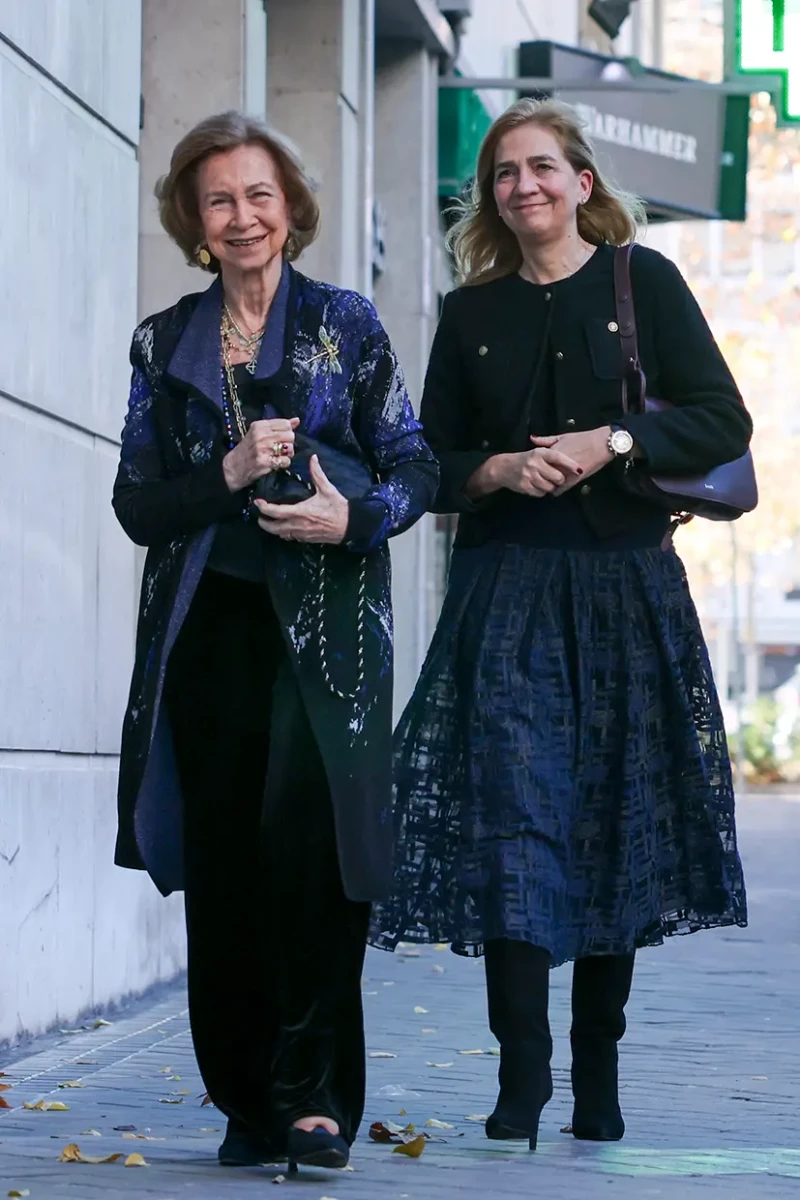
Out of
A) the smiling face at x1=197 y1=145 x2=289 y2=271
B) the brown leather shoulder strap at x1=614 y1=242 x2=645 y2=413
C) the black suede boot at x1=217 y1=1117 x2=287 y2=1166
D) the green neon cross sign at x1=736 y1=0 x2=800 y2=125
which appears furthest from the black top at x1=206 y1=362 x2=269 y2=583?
the green neon cross sign at x1=736 y1=0 x2=800 y2=125

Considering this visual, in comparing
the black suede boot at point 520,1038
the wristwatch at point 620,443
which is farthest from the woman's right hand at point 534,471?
the black suede boot at point 520,1038

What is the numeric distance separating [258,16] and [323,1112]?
5.60m

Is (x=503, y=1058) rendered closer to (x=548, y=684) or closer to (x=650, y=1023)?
(x=548, y=684)

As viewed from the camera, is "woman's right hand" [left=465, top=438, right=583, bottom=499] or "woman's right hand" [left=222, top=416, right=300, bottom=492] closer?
"woman's right hand" [left=222, top=416, right=300, bottom=492]

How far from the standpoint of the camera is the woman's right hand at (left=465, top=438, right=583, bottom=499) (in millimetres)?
4570

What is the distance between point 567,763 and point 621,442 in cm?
64

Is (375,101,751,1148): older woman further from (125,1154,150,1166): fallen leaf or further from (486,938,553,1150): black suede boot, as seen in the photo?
(125,1154,150,1166): fallen leaf

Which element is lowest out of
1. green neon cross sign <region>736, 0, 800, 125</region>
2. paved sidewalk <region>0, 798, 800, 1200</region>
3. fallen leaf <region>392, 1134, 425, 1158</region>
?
paved sidewalk <region>0, 798, 800, 1200</region>

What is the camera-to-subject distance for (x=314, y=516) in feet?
13.3

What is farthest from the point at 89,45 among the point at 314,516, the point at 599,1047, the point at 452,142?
the point at 452,142

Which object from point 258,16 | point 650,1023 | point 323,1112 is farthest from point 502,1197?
point 258,16

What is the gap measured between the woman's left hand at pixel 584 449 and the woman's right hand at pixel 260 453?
73cm

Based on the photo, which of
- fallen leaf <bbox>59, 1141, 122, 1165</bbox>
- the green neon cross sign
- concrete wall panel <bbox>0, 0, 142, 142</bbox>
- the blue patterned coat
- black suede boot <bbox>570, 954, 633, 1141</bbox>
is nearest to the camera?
the blue patterned coat

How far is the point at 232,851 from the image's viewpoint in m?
4.27
